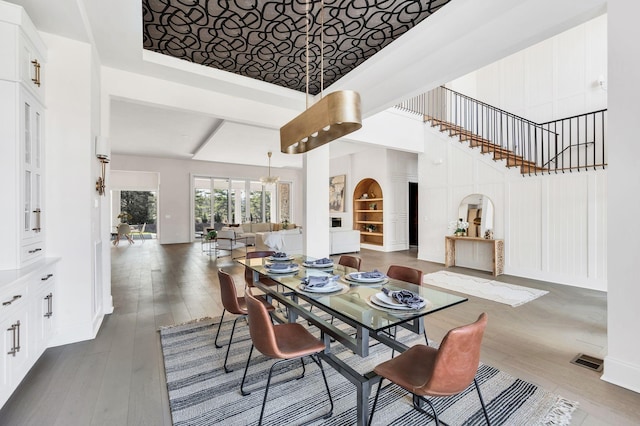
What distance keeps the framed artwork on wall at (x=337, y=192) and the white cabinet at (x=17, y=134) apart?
8366 mm

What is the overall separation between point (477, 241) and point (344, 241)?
339 centimetres

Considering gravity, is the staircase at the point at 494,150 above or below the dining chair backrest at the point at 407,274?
above

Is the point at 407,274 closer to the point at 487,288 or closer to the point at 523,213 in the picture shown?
the point at 487,288

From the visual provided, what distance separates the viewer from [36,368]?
2.25 metres

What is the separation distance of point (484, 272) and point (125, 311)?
6.13 metres

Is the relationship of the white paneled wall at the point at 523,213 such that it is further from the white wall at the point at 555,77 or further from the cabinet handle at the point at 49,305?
the cabinet handle at the point at 49,305

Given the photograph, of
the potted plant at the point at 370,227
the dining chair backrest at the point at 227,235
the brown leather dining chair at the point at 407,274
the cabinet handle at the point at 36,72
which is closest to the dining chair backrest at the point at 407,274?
the brown leather dining chair at the point at 407,274

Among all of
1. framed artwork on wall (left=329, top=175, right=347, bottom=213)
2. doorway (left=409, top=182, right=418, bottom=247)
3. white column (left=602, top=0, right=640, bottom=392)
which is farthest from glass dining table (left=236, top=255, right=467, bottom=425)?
doorway (left=409, top=182, right=418, bottom=247)

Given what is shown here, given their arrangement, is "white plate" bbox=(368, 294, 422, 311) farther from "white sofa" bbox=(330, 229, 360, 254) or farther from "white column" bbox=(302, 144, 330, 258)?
"white sofa" bbox=(330, 229, 360, 254)

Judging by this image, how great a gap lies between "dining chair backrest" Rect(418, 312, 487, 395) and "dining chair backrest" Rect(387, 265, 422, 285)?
1090mm

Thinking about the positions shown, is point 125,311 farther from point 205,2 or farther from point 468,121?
point 468,121

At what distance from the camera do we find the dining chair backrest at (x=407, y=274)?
243cm

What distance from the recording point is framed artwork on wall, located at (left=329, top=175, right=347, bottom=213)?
33.1ft

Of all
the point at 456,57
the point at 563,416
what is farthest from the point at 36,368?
the point at 456,57
